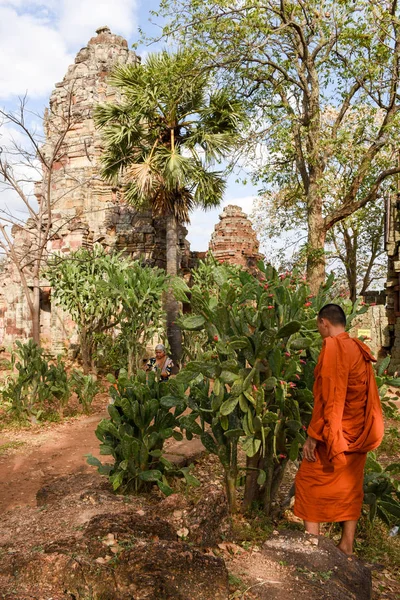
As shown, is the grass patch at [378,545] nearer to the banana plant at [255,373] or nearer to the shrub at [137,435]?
the banana plant at [255,373]

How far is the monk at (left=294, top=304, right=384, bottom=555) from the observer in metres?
2.88

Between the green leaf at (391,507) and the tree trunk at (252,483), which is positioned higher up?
the tree trunk at (252,483)

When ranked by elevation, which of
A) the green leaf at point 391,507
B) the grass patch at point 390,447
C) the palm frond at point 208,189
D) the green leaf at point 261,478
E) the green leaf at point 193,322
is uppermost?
the palm frond at point 208,189

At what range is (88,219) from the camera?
1466cm

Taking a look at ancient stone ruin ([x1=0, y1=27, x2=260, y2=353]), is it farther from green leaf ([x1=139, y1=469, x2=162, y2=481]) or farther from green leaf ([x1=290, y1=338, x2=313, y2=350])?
green leaf ([x1=290, y1=338, x2=313, y2=350])

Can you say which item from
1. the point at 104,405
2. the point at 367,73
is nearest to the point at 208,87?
the point at 367,73

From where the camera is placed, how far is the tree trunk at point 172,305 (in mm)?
12403

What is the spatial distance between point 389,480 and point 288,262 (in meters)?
17.2

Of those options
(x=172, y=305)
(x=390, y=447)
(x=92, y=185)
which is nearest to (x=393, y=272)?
(x=172, y=305)

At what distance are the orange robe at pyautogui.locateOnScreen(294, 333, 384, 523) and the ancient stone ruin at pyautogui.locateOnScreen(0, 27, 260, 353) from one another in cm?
1124

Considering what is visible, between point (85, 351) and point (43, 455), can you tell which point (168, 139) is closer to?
point (85, 351)

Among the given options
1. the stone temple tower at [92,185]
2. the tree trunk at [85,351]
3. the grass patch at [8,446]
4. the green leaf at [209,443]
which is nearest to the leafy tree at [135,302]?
the tree trunk at [85,351]

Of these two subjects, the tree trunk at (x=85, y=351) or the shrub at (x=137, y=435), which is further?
the tree trunk at (x=85, y=351)

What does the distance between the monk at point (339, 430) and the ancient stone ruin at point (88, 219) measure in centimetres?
1122
